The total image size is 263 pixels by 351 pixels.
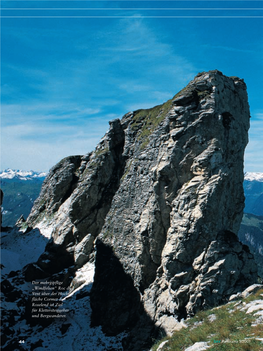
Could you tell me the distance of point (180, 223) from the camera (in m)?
25.2

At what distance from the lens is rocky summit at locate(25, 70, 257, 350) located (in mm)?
23609


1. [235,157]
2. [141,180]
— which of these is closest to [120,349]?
[141,180]

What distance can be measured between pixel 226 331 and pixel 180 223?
11029 millimetres

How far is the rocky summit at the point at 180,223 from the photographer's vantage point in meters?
23.6

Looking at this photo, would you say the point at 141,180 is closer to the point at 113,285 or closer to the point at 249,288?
the point at 113,285

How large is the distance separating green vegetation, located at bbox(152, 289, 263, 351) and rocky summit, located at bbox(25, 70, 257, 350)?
98.0 inches

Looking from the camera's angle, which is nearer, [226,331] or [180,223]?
[226,331]

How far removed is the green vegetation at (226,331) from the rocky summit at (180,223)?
249cm

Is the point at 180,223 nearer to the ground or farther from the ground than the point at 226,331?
farther from the ground

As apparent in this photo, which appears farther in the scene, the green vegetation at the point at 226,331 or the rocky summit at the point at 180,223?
the rocky summit at the point at 180,223

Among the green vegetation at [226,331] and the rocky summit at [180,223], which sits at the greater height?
the rocky summit at [180,223]

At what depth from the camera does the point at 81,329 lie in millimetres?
29078

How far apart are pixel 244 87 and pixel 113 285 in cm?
2748

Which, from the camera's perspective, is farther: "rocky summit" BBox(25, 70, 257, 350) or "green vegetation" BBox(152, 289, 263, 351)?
"rocky summit" BBox(25, 70, 257, 350)
